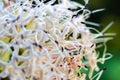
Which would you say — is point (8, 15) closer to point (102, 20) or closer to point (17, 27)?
point (17, 27)

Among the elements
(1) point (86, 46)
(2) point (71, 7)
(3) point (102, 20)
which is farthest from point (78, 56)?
(3) point (102, 20)

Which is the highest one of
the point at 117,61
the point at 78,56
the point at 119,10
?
the point at 78,56

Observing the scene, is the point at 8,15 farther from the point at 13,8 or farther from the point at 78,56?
the point at 78,56

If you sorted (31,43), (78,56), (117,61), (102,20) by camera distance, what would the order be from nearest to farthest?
1. (31,43)
2. (78,56)
3. (117,61)
4. (102,20)

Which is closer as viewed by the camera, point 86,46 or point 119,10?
point 86,46

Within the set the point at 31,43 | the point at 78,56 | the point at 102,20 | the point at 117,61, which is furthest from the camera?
the point at 102,20

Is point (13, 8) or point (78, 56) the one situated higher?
point (13, 8)
